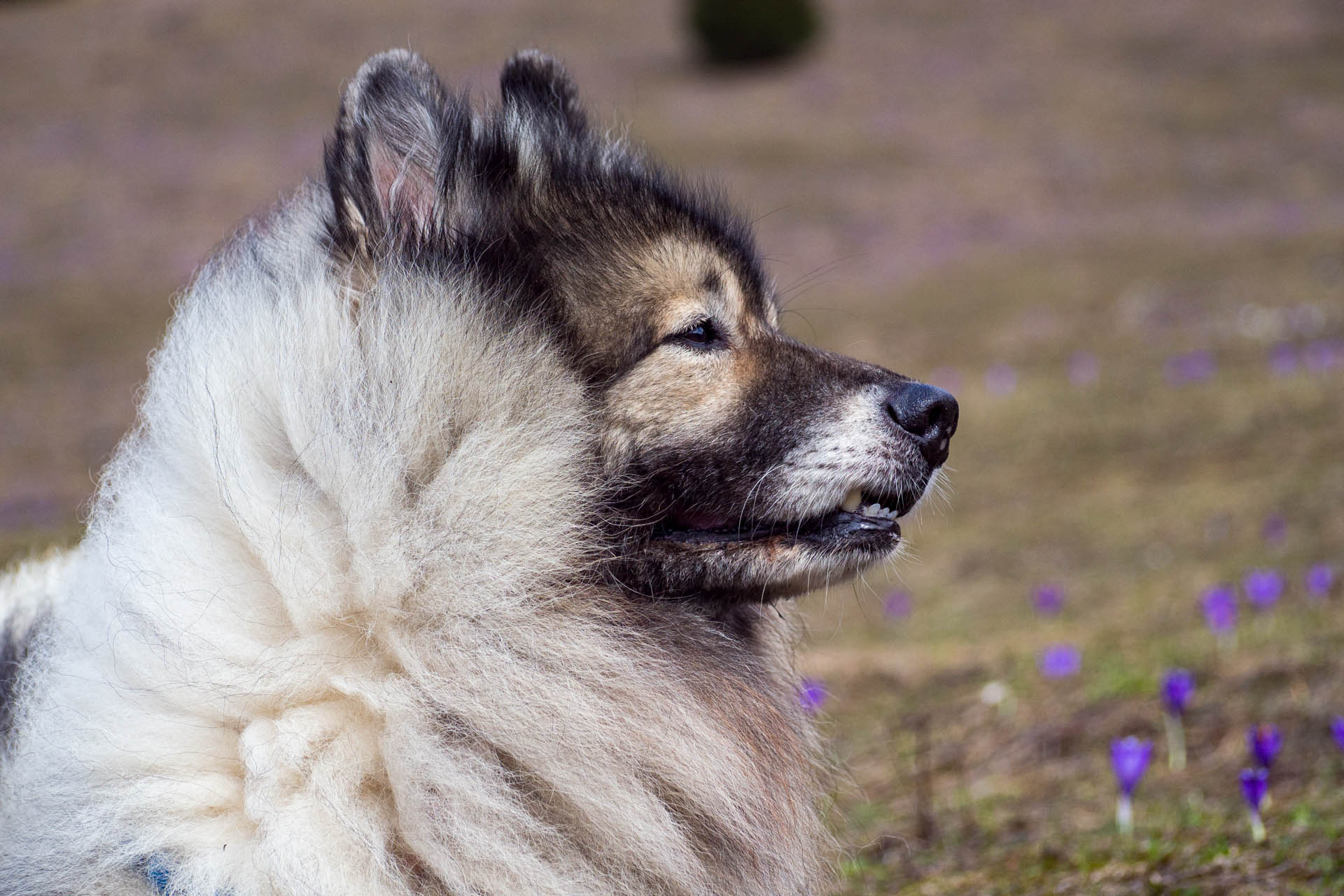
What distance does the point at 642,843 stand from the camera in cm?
238

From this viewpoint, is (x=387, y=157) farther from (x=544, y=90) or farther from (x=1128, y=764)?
(x=1128, y=764)

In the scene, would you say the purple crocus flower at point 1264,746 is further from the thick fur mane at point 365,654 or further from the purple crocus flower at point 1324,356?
the purple crocus flower at point 1324,356

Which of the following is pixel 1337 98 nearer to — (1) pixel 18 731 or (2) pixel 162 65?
(2) pixel 162 65

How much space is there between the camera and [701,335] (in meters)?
2.79

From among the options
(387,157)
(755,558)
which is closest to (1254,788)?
(755,558)

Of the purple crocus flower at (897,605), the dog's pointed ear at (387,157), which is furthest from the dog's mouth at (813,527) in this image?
the purple crocus flower at (897,605)

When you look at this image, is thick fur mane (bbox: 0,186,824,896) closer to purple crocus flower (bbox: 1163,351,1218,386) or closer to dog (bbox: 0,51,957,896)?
dog (bbox: 0,51,957,896)

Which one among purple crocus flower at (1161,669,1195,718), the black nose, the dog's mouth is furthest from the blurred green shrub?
the dog's mouth

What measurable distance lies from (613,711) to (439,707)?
0.36 metres

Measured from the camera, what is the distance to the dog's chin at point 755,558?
2607 mm

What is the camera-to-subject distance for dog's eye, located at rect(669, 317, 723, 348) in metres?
2.74

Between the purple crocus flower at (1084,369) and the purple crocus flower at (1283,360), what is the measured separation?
5.55 feet

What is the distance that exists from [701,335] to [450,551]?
0.81m

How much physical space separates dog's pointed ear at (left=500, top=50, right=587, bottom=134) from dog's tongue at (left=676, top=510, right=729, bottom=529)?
1067mm
